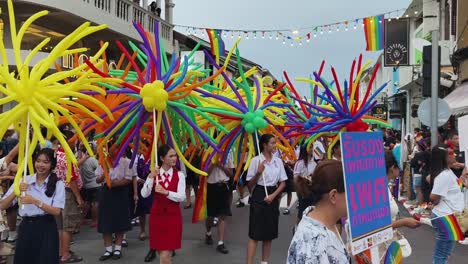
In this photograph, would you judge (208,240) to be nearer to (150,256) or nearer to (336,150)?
(150,256)

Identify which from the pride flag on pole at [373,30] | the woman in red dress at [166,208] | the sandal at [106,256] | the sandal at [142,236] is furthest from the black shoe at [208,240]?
the pride flag on pole at [373,30]

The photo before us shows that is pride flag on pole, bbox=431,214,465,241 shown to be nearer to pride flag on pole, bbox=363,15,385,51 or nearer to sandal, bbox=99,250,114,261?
sandal, bbox=99,250,114,261

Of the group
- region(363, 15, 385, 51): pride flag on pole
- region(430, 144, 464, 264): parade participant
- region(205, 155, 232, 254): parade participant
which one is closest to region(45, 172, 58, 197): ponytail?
region(205, 155, 232, 254): parade participant

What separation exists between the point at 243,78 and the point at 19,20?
10.5 metres

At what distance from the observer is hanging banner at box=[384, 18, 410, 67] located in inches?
798

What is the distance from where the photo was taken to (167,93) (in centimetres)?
597

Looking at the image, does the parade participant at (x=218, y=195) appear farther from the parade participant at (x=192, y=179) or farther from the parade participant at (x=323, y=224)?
the parade participant at (x=323, y=224)

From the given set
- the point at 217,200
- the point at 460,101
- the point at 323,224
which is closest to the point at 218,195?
the point at 217,200

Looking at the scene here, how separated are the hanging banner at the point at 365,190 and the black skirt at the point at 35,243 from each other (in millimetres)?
3175

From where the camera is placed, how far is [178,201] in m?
5.95

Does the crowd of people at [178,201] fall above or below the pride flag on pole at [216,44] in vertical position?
below

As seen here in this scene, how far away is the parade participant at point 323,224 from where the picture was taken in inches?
103

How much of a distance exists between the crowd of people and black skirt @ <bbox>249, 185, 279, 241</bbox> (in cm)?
1

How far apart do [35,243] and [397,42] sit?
19.3 meters
